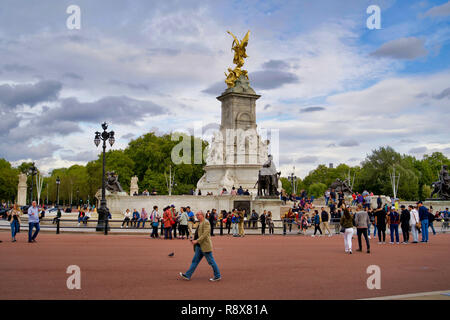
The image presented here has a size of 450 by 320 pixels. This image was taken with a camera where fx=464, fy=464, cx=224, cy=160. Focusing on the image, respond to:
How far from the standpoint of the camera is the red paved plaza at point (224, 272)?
9297 mm

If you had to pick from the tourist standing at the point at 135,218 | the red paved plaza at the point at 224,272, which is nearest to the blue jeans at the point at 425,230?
the red paved plaza at the point at 224,272

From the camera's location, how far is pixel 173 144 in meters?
88.1

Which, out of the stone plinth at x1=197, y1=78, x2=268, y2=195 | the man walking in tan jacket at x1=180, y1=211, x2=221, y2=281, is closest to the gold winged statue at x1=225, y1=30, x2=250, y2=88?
the stone plinth at x1=197, y1=78, x2=268, y2=195

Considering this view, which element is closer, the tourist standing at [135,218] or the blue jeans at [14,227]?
the blue jeans at [14,227]

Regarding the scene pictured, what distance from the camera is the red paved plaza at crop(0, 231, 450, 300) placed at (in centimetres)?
930

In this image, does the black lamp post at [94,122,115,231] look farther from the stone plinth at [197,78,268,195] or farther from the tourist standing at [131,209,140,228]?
the stone plinth at [197,78,268,195]

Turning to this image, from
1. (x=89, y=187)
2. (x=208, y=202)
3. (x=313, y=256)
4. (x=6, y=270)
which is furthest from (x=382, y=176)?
(x=6, y=270)

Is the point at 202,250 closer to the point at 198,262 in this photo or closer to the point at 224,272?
the point at 198,262

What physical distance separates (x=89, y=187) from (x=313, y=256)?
9133 cm

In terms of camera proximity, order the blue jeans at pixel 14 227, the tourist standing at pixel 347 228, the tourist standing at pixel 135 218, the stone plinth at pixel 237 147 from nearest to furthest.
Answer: the tourist standing at pixel 347 228 → the blue jeans at pixel 14 227 → the tourist standing at pixel 135 218 → the stone plinth at pixel 237 147

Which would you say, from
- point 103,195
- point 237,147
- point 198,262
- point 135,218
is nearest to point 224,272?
point 198,262

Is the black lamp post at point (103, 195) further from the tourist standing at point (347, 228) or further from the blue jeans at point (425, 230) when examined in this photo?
the blue jeans at point (425, 230)

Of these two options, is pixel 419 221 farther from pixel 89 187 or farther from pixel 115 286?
pixel 89 187

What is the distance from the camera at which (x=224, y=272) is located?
1209 centimetres
